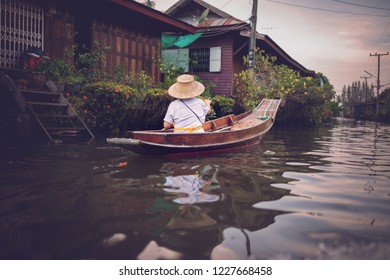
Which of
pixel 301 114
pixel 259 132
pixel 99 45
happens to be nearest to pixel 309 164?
pixel 259 132

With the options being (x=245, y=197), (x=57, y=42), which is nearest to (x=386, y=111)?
(x=57, y=42)

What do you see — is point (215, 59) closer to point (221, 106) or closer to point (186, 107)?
point (221, 106)

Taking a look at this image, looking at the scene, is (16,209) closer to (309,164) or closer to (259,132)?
(309,164)

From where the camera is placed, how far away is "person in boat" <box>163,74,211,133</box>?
5.47 metres

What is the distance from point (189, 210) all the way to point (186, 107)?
3036 mm

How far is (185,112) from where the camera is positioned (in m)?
5.54

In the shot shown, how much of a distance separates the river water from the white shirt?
848 mm

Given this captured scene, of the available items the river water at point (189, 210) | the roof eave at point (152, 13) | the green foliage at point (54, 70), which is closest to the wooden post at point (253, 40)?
the roof eave at point (152, 13)

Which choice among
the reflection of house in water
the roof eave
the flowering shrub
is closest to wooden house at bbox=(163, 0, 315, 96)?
the roof eave

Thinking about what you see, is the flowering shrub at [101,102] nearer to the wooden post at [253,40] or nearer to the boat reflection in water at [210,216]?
the boat reflection in water at [210,216]

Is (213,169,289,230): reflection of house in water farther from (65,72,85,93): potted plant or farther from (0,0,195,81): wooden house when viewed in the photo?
(0,0,195,81): wooden house

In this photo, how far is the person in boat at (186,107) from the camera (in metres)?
5.47

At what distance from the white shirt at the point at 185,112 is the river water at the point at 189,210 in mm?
848

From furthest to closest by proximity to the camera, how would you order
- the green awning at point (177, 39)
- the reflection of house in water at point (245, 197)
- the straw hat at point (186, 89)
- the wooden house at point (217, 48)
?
the wooden house at point (217, 48), the green awning at point (177, 39), the straw hat at point (186, 89), the reflection of house in water at point (245, 197)
